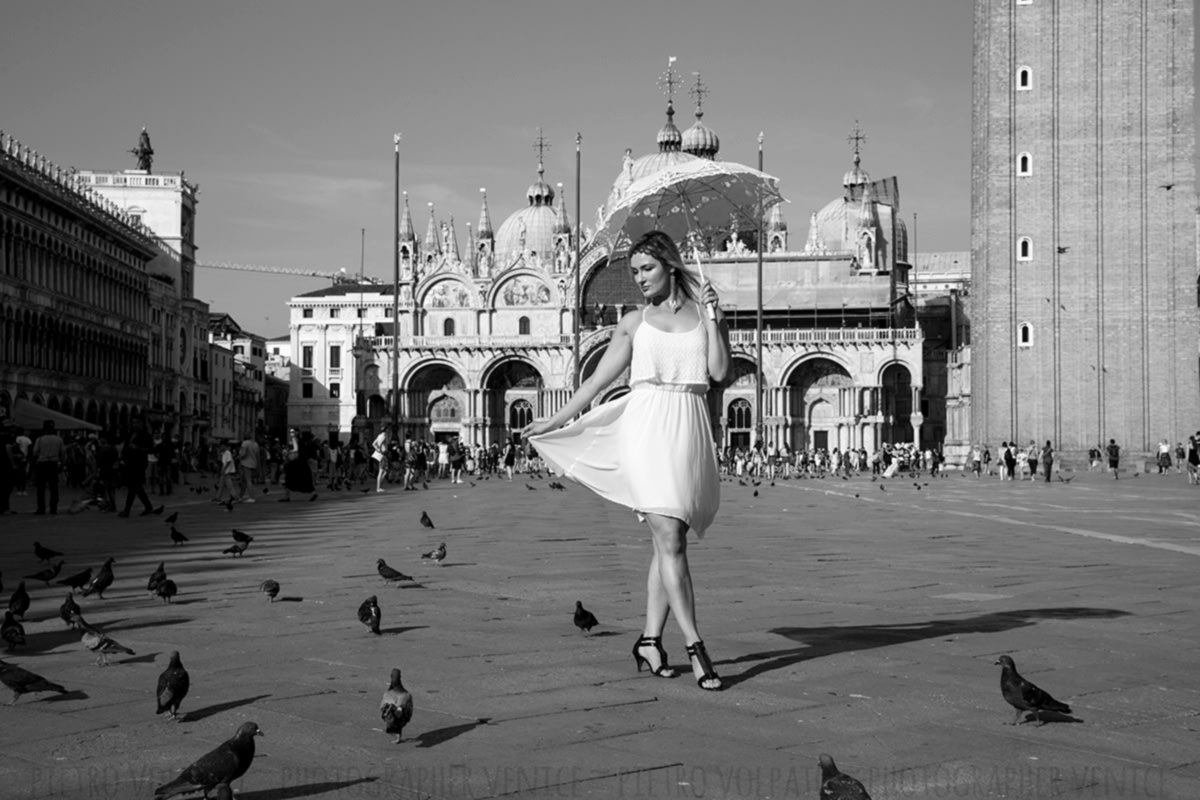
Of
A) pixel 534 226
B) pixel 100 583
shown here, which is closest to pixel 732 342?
pixel 534 226

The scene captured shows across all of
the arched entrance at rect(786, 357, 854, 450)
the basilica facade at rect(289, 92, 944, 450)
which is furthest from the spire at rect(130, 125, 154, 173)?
the arched entrance at rect(786, 357, 854, 450)

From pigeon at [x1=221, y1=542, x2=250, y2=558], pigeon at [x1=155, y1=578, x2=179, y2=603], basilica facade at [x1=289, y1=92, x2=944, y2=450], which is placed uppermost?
basilica facade at [x1=289, y1=92, x2=944, y2=450]

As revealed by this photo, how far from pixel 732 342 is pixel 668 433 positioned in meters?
67.7

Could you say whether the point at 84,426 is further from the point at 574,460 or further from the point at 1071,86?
the point at 1071,86

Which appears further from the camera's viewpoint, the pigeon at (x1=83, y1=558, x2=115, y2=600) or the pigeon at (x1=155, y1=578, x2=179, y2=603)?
the pigeon at (x1=83, y1=558, x2=115, y2=600)

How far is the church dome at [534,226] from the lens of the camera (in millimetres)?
91750

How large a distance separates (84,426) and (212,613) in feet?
79.1

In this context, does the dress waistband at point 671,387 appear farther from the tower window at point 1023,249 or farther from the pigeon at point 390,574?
the tower window at point 1023,249

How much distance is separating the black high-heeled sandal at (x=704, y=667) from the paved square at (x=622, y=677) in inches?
1.6

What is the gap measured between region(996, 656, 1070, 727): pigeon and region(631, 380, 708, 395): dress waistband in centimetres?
167

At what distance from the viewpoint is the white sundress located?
5641 mm

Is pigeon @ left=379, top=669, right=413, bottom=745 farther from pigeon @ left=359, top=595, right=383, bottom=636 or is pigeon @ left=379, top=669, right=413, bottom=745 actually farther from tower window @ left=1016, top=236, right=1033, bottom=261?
tower window @ left=1016, top=236, right=1033, bottom=261

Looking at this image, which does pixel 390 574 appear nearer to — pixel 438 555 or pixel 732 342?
pixel 438 555

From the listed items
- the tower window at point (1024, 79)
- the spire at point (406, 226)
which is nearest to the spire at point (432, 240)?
the spire at point (406, 226)
